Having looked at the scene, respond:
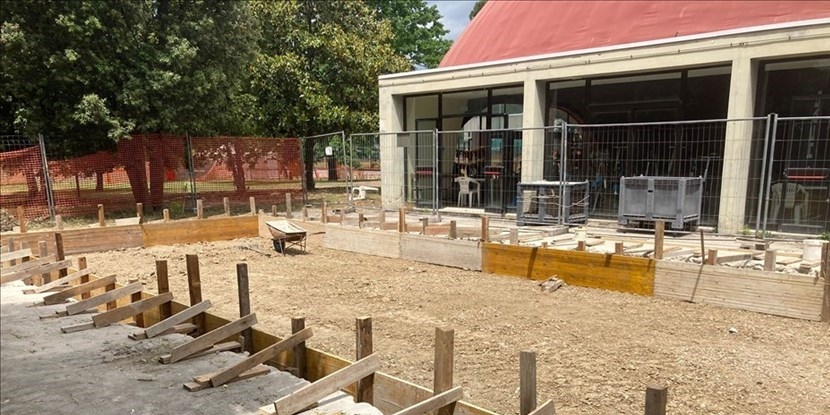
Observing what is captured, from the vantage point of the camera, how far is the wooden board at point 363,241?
10558mm

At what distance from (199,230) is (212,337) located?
8.16 metres

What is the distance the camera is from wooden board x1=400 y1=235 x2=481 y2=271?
9281 millimetres

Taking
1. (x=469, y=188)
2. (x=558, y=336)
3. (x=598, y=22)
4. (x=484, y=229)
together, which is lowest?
(x=558, y=336)

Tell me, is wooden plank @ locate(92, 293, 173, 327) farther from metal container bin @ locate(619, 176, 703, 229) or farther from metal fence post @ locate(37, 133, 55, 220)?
metal fence post @ locate(37, 133, 55, 220)

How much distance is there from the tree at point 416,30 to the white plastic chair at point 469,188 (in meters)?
27.6

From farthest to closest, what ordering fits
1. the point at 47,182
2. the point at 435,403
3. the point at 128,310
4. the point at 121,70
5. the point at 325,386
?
the point at 121,70
the point at 47,182
the point at 128,310
the point at 325,386
the point at 435,403

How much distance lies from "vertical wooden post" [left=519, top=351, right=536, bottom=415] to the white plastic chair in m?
11.1

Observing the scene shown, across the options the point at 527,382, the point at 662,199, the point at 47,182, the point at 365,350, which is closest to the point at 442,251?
the point at 662,199

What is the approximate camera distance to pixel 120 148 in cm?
1503

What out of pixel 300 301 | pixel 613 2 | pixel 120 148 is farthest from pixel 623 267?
pixel 120 148

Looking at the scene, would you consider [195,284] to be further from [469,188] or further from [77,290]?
[469,188]

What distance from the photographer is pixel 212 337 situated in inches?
209

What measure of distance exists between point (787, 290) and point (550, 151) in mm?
7719

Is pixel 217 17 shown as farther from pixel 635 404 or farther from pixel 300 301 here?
pixel 635 404
